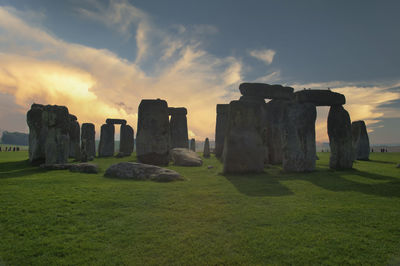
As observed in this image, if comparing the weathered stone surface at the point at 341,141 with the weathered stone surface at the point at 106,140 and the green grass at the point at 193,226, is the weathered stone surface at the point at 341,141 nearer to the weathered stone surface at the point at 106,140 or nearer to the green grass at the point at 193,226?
the green grass at the point at 193,226

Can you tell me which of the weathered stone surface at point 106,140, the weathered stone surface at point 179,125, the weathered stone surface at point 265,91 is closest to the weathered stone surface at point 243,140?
the weathered stone surface at point 265,91

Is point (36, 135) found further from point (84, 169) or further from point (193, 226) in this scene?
Result: point (193, 226)

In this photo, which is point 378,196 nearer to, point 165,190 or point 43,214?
point 165,190

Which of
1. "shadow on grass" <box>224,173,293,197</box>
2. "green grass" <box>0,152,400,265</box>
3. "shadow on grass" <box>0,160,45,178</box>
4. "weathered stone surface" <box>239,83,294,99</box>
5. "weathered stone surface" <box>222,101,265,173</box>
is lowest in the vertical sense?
"green grass" <box>0,152,400,265</box>

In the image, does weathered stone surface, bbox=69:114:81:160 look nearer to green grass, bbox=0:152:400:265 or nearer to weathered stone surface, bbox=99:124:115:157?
weathered stone surface, bbox=99:124:115:157

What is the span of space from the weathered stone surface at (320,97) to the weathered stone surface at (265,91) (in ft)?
13.6

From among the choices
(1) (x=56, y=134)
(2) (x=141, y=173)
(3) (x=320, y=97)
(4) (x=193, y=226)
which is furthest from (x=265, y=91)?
(4) (x=193, y=226)

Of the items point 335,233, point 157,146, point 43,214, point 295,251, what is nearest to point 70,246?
point 43,214

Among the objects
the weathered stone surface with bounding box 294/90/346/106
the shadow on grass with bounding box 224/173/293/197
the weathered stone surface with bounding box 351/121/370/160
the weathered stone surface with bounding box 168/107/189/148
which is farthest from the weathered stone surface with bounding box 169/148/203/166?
the weathered stone surface with bounding box 351/121/370/160

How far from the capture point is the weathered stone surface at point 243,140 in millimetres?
9234

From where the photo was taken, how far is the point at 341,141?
10555 millimetres

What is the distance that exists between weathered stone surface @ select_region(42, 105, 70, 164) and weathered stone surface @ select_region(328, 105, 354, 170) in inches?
488

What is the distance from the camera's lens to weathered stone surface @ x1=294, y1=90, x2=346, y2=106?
10.4m

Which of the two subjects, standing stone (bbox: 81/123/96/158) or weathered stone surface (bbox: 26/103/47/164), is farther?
standing stone (bbox: 81/123/96/158)
